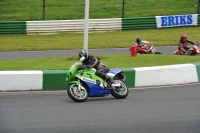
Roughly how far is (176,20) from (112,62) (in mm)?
17168

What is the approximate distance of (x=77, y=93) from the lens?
1243 cm

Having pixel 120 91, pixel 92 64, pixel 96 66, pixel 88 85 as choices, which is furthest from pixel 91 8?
pixel 88 85

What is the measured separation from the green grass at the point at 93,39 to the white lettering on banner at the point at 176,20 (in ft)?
1.89

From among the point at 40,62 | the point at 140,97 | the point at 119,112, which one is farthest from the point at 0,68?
the point at 119,112

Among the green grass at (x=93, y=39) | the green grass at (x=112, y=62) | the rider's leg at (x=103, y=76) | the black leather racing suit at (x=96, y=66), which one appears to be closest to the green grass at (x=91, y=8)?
the green grass at (x=93, y=39)

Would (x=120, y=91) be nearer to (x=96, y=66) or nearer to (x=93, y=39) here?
(x=96, y=66)

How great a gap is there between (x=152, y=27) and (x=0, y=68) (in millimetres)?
18295

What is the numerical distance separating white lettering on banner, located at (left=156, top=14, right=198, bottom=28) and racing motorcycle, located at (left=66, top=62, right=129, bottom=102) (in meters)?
20.2

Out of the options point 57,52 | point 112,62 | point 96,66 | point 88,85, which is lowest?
point 88,85

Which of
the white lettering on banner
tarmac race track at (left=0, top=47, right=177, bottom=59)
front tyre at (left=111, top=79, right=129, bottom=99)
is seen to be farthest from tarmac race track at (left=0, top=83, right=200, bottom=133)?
the white lettering on banner

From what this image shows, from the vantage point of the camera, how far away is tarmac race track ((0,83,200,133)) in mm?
9531

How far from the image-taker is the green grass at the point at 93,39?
2659cm

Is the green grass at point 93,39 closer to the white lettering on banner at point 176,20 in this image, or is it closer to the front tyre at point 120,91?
the white lettering on banner at point 176,20

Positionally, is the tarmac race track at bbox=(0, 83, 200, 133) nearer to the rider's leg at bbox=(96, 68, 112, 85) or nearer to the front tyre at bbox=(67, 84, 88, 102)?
the front tyre at bbox=(67, 84, 88, 102)
